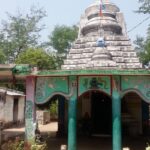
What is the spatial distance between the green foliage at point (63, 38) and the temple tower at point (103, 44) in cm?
2078

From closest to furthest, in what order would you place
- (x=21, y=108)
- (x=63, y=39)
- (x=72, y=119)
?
(x=72, y=119) < (x=21, y=108) < (x=63, y=39)

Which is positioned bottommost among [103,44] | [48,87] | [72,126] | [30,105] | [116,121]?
[72,126]

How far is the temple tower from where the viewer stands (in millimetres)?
12798

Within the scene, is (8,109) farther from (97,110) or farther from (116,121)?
(116,121)

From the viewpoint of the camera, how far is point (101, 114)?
1605cm

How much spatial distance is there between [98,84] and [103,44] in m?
3.44

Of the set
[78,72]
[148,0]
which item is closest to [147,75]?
[78,72]

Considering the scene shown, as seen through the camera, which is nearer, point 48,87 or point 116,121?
point 116,121

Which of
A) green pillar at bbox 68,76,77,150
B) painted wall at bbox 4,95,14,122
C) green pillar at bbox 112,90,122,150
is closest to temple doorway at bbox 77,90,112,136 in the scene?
green pillar at bbox 68,76,77,150

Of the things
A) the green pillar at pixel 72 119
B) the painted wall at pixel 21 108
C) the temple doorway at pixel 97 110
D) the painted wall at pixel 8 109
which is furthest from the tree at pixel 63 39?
the green pillar at pixel 72 119

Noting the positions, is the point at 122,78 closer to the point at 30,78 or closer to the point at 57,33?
the point at 30,78

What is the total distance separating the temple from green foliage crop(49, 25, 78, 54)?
20339mm

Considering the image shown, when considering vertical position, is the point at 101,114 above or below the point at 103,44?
below

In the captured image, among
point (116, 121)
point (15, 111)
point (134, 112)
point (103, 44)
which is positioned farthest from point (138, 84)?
point (15, 111)
